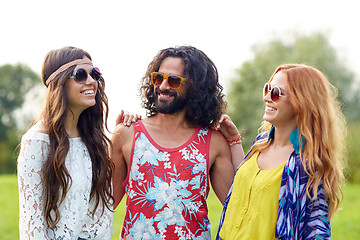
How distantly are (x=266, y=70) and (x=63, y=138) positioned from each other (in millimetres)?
23926

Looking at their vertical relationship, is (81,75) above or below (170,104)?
above

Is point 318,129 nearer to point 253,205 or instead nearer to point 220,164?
point 253,205

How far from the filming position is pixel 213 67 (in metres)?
4.30

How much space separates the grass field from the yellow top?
551 centimetres

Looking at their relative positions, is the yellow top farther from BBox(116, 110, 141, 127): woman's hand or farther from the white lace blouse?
BBox(116, 110, 141, 127): woman's hand

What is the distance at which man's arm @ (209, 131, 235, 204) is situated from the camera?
160 inches

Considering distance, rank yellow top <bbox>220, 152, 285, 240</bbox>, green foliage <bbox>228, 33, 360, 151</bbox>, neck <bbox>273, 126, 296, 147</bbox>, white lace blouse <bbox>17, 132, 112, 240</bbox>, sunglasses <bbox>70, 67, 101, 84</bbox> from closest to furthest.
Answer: white lace blouse <bbox>17, 132, 112, 240</bbox> < yellow top <bbox>220, 152, 285, 240</bbox> < sunglasses <bbox>70, 67, 101, 84</bbox> < neck <bbox>273, 126, 296, 147</bbox> < green foliage <bbox>228, 33, 360, 151</bbox>

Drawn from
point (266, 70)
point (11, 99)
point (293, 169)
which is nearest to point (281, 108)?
point (293, 169)

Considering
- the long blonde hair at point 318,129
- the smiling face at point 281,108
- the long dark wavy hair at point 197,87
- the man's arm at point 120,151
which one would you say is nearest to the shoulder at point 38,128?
the man's arm at point 120,151

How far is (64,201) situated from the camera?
3.20m

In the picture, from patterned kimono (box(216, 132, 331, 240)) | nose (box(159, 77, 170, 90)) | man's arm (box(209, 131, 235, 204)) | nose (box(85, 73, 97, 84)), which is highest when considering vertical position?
nose (box(159, 77, 170, 90))

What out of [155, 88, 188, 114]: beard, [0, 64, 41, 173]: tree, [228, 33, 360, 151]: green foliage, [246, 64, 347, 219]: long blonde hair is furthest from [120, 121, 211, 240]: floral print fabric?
[0, 64, 41, 173]: tree

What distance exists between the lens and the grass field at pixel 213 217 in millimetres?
9977

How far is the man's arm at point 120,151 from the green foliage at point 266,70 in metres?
20.8
